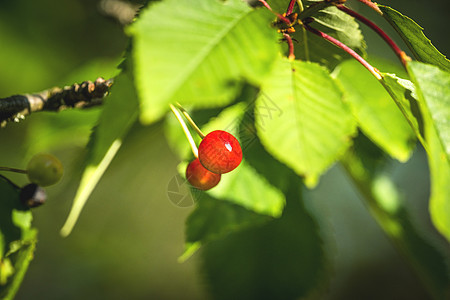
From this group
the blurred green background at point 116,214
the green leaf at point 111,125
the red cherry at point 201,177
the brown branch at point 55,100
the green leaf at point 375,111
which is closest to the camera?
the green leaf at point 111,125

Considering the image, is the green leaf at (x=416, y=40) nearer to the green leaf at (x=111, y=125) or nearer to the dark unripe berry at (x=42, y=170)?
the green leaf at (x=111, y=125)

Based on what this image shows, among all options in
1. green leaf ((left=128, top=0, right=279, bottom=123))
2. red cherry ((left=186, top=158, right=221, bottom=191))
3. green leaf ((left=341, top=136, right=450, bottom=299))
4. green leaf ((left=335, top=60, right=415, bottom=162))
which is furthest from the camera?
green leaf ((left=341, top=136, right=450, bottom=299))

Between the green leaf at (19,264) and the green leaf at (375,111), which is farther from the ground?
the green leaf at (375,111)

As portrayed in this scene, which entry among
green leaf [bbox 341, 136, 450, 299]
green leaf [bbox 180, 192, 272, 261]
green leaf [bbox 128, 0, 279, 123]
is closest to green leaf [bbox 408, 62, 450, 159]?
green leaf [bbox 128, 0, 279, 123]

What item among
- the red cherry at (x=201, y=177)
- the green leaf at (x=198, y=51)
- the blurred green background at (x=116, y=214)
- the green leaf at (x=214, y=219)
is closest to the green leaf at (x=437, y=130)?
the green leaf at (x=198, y=51)

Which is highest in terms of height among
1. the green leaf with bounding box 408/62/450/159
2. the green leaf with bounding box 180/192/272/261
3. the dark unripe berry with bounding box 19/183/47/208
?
the green leaf with bounding box 408/62/450/159

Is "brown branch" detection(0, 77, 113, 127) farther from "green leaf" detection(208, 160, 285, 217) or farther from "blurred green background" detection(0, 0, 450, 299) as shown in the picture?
"blurred green background" detection(0, 0, 450, 299)

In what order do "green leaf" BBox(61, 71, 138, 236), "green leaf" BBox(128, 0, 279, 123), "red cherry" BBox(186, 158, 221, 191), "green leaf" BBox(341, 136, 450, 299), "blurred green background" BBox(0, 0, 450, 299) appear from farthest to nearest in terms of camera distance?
"blurred green background" BBox(0, 0, 450, 299)
"green leaf" BBox(341, 136, 450, 299)
"red cherry" BBox(186, 158, 221, 191)
"green leaf" BBox(61, 71, 138, 236)
"green leaf" BBox(128, 0, 279, 123)
